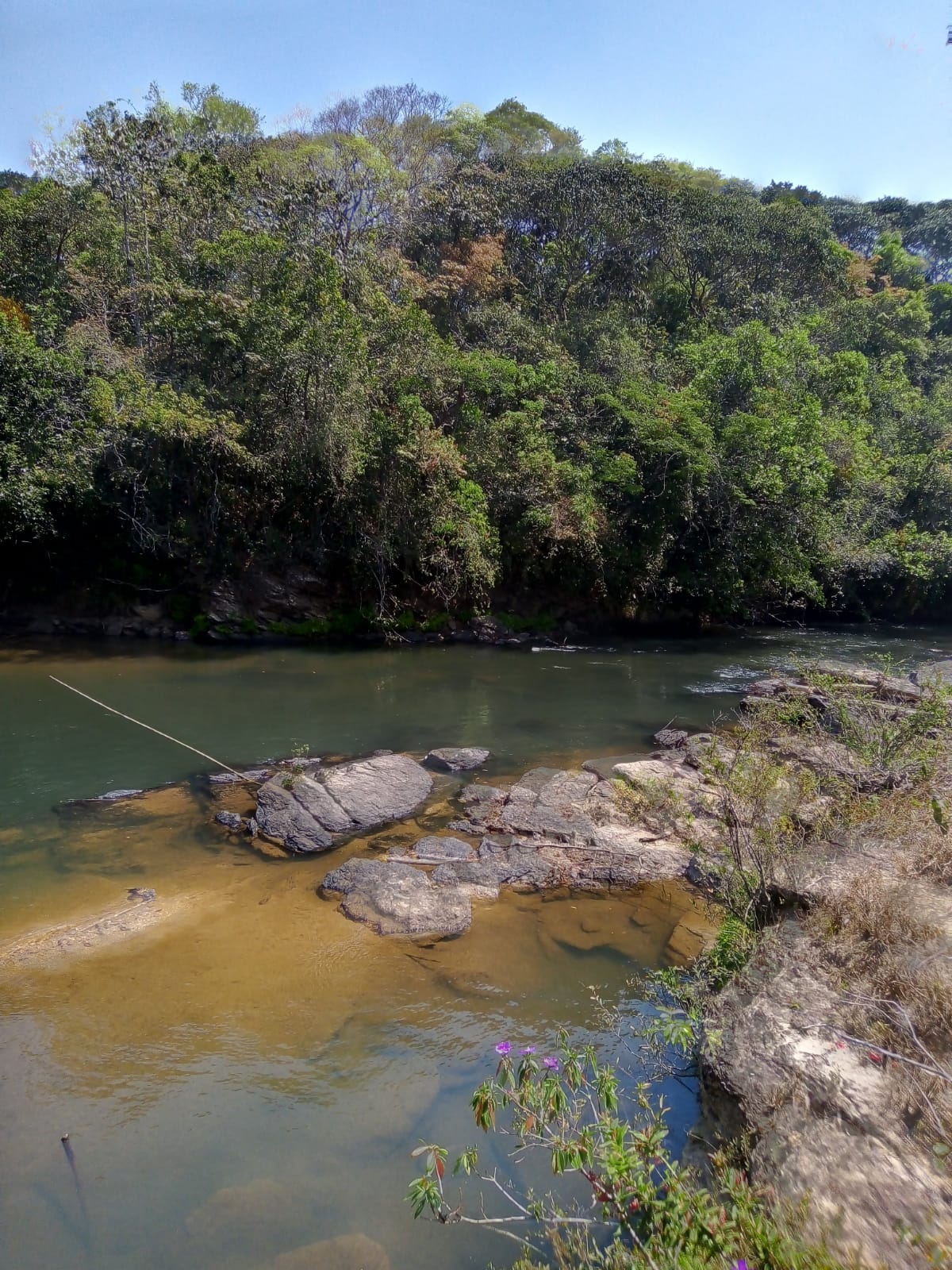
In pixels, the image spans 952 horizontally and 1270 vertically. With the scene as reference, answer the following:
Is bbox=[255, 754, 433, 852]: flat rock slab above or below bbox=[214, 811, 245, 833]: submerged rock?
above

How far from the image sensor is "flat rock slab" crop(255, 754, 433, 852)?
7618 millimetres

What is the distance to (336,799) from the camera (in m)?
8.16

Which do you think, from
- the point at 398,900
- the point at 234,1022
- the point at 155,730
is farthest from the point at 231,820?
the point at 155,730

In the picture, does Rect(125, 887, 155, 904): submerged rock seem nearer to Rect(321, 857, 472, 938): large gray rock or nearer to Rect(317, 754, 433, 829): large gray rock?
Rect(321, 857, 472, 938): large gray rock

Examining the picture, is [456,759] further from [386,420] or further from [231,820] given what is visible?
[386,420]

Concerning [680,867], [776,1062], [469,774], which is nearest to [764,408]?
[469,774]

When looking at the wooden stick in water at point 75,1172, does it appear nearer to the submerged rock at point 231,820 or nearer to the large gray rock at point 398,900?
the large gray rock at point 398,900

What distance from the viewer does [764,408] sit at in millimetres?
18188

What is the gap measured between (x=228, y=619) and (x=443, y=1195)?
14762mm

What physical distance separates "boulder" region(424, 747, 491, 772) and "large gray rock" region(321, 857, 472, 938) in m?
2.74

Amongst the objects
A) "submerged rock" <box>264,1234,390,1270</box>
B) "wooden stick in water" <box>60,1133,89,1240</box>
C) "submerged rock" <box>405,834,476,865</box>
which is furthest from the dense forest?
"submerged rock" <box>264,1234,390,1270</box>

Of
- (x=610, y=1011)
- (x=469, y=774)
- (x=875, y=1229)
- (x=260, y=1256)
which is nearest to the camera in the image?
(x=875, y=1229)

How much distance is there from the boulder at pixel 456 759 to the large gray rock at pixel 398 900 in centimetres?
274

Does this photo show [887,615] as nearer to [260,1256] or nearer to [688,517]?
[688,517]
